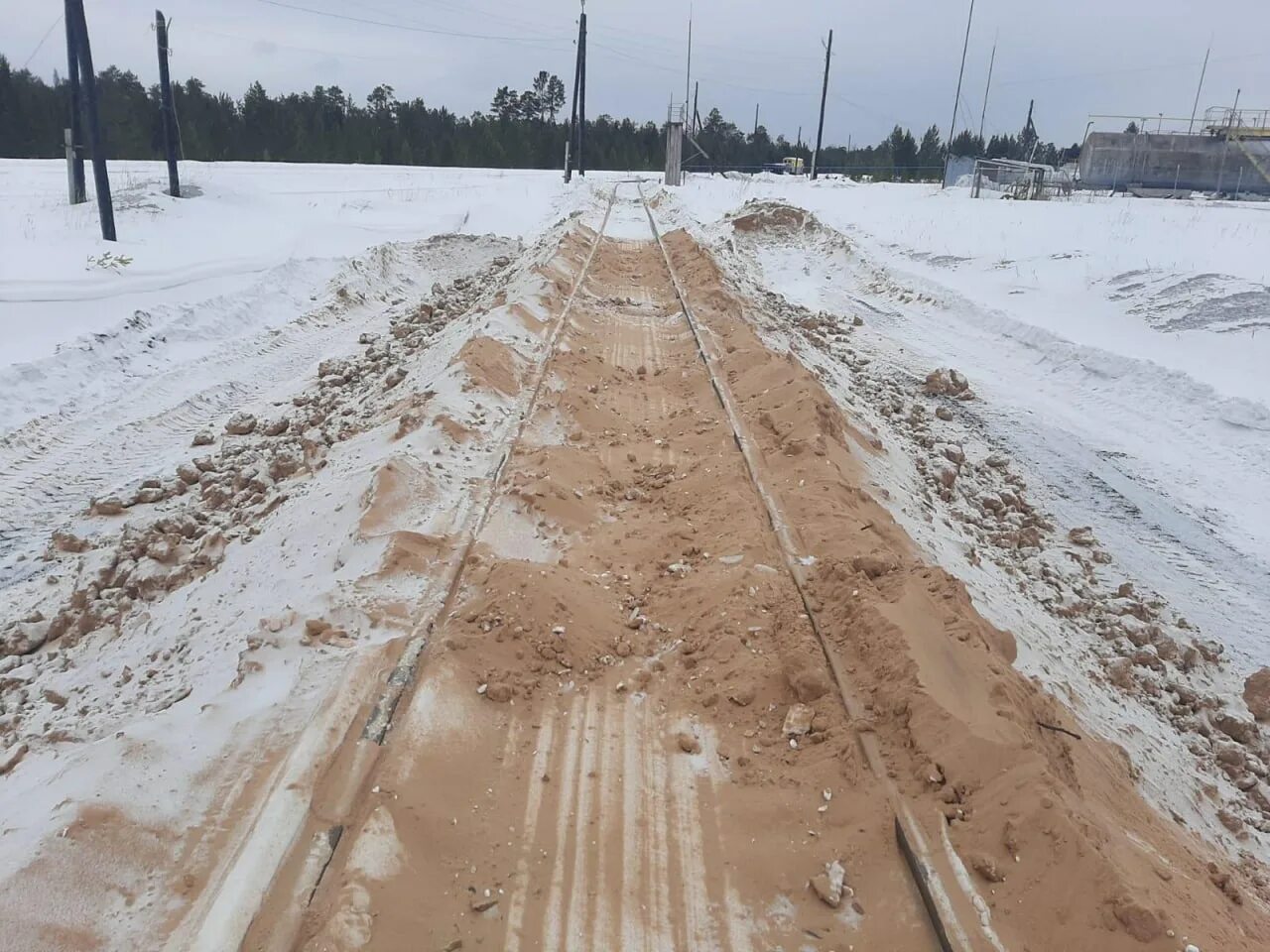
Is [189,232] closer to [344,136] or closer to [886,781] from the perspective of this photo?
[886,781]

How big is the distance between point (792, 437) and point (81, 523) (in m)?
5.83

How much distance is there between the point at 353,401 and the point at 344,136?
60591 mm

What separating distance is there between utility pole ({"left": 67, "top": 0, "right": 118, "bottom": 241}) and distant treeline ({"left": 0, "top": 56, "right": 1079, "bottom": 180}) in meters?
33.7

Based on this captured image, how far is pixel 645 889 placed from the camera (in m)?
3.30

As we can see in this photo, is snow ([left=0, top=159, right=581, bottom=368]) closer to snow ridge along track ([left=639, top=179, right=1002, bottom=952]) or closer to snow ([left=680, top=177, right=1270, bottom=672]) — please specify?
snow ridge along track ([left=639, top=179, right=1002, bottom=952])

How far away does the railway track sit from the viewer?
3.07 meters

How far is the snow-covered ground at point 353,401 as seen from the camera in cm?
430

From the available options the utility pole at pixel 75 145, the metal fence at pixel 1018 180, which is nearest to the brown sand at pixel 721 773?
the utility pole at pixel 75 145

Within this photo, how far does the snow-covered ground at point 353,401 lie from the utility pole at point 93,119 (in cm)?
51

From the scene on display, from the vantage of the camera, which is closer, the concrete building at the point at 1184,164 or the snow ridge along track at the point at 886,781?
the snow ridge along track at the point at 886,781

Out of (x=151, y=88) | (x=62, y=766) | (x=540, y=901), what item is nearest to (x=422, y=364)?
(x=62, y=766)

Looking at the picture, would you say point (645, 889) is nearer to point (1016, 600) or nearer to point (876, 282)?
point (1016, 600)

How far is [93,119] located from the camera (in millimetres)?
15008

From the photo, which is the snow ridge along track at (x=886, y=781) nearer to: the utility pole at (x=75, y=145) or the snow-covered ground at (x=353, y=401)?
the snow-covered ground at (x=353, y=401)
